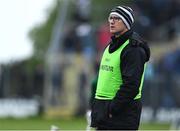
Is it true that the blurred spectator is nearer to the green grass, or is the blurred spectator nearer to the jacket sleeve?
the green grass

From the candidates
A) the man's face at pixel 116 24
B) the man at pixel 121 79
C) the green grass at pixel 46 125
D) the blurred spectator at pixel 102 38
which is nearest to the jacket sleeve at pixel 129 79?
the man at pixel 121 79

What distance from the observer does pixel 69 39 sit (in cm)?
3469

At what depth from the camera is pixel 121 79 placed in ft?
25.2

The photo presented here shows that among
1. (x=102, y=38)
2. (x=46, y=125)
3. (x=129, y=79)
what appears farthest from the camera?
(x=102, y=38)

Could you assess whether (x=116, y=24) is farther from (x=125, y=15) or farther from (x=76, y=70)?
(x=76, y=70)

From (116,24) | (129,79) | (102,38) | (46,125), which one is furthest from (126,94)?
(102,38)

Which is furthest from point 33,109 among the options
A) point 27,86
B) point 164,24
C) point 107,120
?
point 107,120

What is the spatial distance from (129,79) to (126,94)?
0.14 meters

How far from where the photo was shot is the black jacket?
752cm

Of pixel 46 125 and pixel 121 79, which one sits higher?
pixel 121 79

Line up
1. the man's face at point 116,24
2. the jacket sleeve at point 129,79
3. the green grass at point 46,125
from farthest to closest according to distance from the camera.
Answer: the green grass at point 46,125, the man's face at point 116,24, the jacket sleeve at point 129,79

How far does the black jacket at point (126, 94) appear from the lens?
296 inches

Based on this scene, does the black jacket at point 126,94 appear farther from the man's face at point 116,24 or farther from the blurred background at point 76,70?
the blurred background at point 76,70

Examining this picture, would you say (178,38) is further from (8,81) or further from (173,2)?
(8,81)
